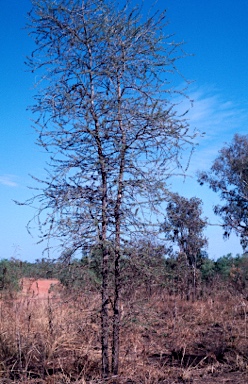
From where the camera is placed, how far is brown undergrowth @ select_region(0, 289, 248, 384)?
565 centimetres

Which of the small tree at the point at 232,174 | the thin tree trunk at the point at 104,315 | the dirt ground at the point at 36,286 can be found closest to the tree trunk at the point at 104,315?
the thin tree trunk at the point at 104,315

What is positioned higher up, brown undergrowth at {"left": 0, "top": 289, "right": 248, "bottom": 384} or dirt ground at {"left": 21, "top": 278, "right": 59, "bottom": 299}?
dirt ground at {"left": 21, "top": 278, "right": 59, "bottom": 299}

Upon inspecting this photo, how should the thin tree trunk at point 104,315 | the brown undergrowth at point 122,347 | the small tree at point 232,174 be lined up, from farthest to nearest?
the small tree at point 232,174 < the brown undergrowth at point 122,347 < the thin tree trunk at point 104,315

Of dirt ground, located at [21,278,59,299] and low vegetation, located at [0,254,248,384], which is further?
dirt ground, located at [21,278,59,299]

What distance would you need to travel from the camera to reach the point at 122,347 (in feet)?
23.9

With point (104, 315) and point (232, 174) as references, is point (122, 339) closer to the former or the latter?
point (104, 315)

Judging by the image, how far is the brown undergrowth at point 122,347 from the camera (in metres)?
5.65

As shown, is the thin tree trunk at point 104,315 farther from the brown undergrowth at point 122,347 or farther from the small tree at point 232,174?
the small tree at point 232,174

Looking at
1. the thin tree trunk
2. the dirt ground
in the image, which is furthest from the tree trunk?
the dirt ground

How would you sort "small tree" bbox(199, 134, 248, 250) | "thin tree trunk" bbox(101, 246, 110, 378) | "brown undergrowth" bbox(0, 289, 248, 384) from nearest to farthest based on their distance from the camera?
"thin tree trunk" bbox(101, 246, 110, 378) < "brown undergrowth" bbox(0, 289, 248, 384) < "small tree" bbox(199, 134, 248, 250)

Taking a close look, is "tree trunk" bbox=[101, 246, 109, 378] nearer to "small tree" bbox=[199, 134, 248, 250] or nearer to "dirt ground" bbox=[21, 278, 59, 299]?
"dirt ground" bbox=[21, 278, 59, 299]

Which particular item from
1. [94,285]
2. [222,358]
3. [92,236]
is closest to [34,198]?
[92,236]

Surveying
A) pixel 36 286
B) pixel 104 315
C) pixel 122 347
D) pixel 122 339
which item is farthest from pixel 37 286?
pixel 122 339

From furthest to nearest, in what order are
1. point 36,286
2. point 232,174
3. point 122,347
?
1. point 232,174
2. point 122,347
3. point 36,286
